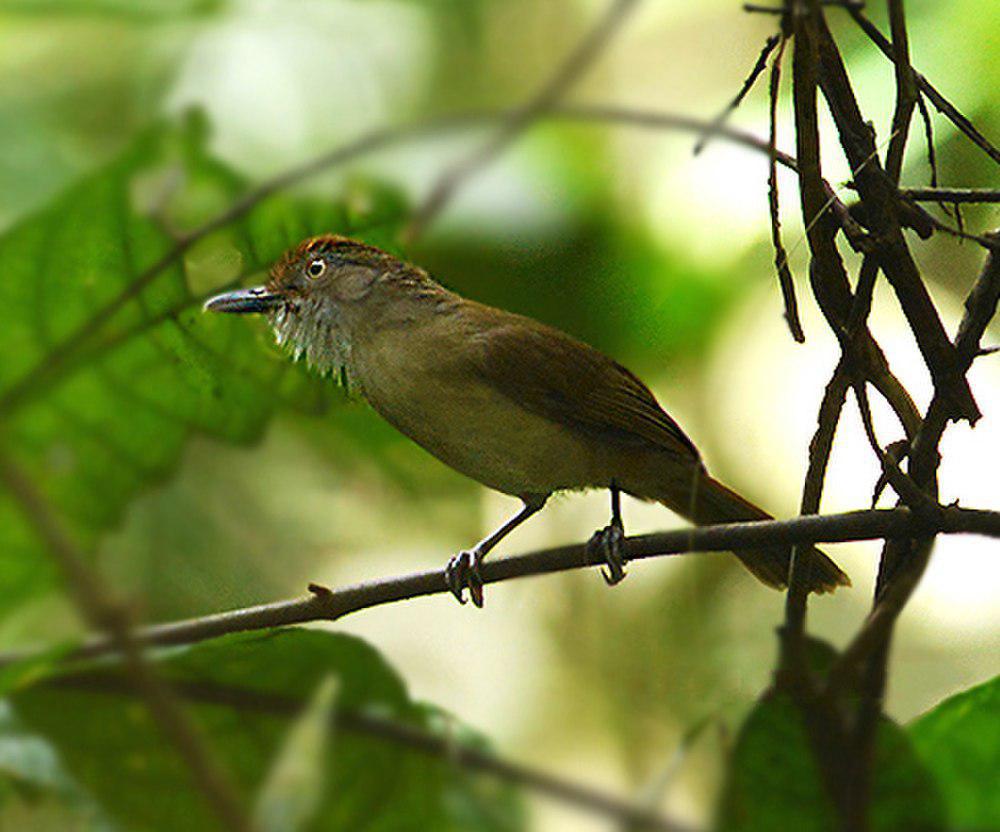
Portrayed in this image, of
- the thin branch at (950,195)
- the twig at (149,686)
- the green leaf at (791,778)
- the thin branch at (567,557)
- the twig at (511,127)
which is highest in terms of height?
the twig at (511,127)

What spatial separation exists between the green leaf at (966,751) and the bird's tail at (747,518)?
0.21 meters

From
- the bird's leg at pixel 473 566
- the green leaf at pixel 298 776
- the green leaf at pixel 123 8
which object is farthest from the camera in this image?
the green leaf at pixel 123 8

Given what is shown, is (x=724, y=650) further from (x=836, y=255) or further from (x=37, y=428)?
(x=37, y=428)

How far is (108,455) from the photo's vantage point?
221 centimetres

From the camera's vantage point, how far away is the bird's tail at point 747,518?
167 centimetres

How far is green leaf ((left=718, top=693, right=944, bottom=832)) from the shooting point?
44.6 inches

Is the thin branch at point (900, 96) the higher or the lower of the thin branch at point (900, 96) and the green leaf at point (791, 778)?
the higher

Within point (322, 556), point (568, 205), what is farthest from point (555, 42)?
point (322, 556)

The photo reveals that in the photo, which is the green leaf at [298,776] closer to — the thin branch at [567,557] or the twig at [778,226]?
the thin branch at [567,557]

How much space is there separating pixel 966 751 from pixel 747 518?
1038 mm

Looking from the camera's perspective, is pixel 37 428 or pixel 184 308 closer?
pixel 184 308

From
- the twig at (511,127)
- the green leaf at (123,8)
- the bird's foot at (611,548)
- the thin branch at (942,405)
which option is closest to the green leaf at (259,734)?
the bird's foot at (611,548)

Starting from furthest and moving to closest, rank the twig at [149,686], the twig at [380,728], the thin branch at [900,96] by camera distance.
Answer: the thin branch at [900,96], the twig at [380,728], the twig at [149,686]

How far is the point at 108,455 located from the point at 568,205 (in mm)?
1182
